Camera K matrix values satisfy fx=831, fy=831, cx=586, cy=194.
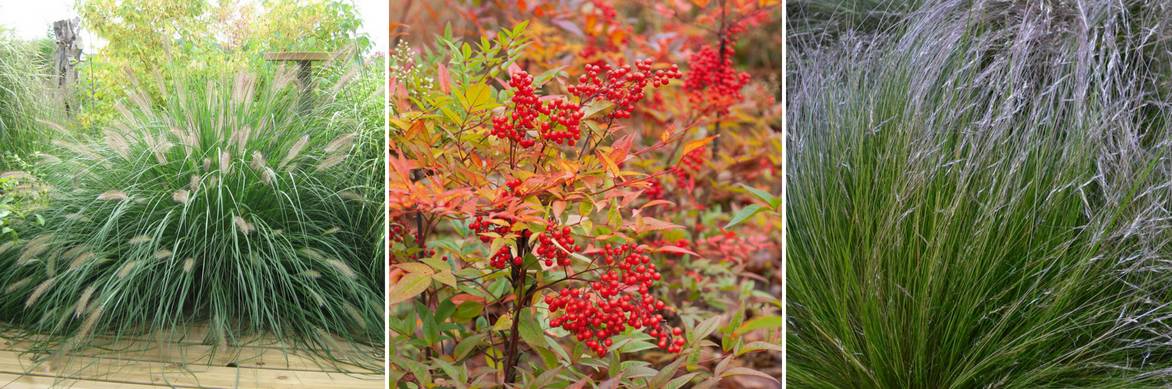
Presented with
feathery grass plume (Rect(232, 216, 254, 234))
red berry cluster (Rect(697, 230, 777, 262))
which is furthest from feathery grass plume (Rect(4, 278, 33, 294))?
red berry cluster (Rect(697, 230, 777, 262))

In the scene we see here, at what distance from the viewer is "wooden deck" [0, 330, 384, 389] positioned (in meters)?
2.38

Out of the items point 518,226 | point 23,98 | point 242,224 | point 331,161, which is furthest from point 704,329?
point 23,98

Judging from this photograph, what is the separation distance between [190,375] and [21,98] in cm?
122

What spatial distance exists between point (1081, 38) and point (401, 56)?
165 cm

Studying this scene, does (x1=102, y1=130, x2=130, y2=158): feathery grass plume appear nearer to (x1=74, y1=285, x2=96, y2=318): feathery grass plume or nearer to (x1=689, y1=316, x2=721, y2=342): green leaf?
(x1=74, y1=285, x2=96, y2=318): feathery grass plume

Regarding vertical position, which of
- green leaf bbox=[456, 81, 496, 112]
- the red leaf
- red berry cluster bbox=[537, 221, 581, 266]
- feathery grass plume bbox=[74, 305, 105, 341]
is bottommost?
feathery grass plume bbox=[74, 305, 105, 341]

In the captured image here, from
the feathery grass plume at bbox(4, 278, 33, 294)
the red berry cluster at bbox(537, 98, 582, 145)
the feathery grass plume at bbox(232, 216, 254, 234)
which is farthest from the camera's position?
the feathery grass plume at bbox(4, 278, 33, 294)

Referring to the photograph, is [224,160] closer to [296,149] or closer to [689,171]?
[296,149]

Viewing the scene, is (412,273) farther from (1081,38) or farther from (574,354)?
(1081,38)

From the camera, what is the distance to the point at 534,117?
179 cm

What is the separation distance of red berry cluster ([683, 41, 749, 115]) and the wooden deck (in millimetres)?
1282

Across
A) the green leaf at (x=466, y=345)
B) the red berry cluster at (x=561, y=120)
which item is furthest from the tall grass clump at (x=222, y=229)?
the red berry cluster at (x=561, y=120)

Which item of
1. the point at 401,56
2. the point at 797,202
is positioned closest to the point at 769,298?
the point at 797,202

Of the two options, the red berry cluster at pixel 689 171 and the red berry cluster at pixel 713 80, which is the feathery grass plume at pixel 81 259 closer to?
the red berry cluster at pixel 689 171
